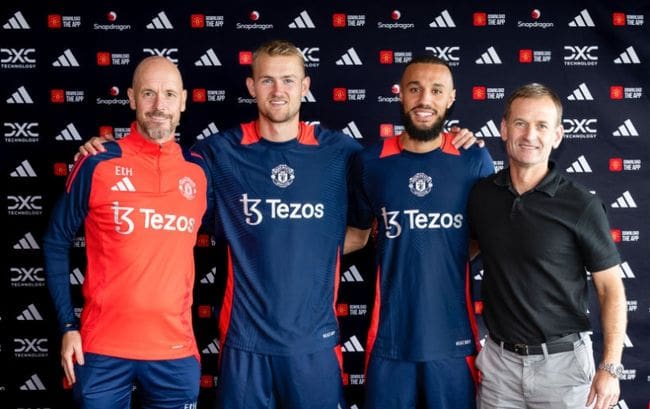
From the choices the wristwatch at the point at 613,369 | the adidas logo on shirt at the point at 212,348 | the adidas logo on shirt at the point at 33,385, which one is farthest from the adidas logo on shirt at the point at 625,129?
the adidas logo on shirt at the point at 33,385

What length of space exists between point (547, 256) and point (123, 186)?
1.52 m

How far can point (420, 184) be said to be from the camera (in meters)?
2.24

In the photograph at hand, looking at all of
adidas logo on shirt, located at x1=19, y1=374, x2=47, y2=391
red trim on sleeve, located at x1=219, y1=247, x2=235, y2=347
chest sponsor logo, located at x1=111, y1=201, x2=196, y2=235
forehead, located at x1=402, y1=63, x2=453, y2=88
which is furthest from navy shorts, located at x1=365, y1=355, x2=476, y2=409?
adidas logo on shirt, located at x1=19, y1=374, x2=47, y2=391

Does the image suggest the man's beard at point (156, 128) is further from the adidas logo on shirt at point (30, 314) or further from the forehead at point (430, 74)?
the adidas logo on shirt at point (30, 314)

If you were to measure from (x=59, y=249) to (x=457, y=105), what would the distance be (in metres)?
1.96

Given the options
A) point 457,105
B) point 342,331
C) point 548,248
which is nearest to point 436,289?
point 548,248

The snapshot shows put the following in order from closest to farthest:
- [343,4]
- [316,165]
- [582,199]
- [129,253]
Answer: [582,199] → [129,253] → [316,165] → [343,4]

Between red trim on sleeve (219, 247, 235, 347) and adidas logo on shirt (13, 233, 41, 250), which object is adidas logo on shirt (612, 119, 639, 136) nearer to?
red trim on sleeve (219, 247, 235, 347)

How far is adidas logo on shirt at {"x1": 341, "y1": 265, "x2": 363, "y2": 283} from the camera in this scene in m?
3.05

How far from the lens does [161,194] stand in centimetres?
220

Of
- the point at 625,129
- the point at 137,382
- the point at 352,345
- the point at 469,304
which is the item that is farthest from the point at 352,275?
the point at 625,129

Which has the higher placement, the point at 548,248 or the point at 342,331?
the point at 548,248

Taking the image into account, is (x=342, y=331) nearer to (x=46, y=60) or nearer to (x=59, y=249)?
(x=59, y=249)

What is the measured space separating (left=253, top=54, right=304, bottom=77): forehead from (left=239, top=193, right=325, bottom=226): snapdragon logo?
49 cm
